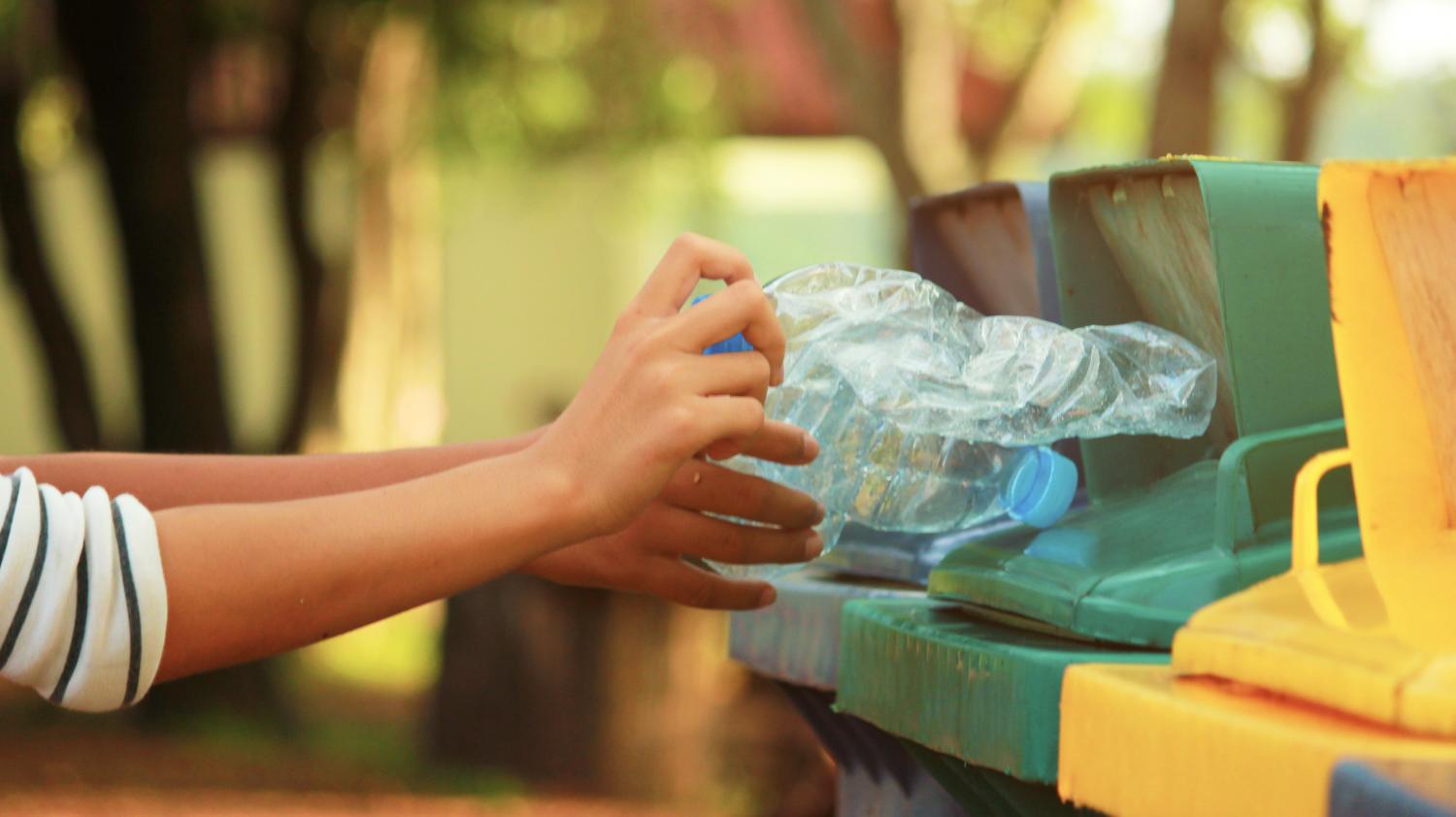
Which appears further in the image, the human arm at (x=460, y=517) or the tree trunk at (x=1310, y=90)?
the tree trunk at (x=1310, y=90)

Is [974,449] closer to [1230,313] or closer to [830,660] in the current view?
[830,660]

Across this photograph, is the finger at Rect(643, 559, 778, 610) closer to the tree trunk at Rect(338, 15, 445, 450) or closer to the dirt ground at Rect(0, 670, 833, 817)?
the dirt ground at Rect(0, 670, 833, 817)

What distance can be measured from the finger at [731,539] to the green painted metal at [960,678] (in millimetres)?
109

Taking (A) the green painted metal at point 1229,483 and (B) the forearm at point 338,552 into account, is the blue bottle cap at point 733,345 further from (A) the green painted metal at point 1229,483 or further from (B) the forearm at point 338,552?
(A) the green painted metal at point 1229,483

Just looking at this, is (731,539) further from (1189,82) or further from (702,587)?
(1189,82)

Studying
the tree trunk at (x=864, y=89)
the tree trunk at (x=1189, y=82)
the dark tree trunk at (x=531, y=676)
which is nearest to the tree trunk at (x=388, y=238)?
the dark tree trunk at (x=531, y=676)

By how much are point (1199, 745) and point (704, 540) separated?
783 mm

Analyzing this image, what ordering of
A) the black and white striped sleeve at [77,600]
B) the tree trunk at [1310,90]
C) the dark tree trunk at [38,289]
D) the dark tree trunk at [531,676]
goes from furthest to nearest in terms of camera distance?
the dark tree trunk at [38,289] → the tree trunk at [1310,90] → the dark tree trunk at [531,676] → the black and white striped sleeve at [77,600]

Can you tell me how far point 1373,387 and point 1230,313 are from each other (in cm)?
18

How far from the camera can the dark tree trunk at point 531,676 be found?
6.12 metres

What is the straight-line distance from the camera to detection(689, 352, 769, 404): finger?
1.68m

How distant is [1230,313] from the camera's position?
1.82 m

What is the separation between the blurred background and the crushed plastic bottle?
2.93 metres

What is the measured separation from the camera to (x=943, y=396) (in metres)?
2.23
